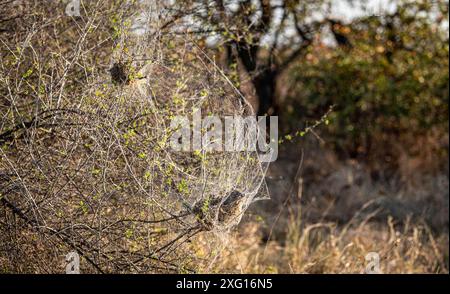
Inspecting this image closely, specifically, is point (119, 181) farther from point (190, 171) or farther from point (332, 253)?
point (332, 253)

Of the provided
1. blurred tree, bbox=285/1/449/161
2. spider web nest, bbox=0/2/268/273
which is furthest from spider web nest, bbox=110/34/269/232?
blurred tree, bbox=285/1/449/161

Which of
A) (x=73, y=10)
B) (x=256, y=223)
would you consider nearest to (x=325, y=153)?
(x=256, y=223)

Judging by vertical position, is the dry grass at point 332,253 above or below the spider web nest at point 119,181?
below

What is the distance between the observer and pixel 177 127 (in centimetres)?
363

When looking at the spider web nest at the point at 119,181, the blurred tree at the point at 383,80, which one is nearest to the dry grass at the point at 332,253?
the spider web nest at the point at 119,181

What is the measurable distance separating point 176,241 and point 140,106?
0.74 m

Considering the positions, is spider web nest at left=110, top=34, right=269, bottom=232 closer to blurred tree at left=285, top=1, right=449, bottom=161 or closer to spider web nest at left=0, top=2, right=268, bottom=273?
spider web nest at left=0, top=2, right=268, bottom=273

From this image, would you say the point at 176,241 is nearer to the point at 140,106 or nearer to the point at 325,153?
the point at 140,106

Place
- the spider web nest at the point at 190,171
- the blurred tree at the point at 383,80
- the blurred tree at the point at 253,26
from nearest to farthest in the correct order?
the spider web nest at the point at 190,171, the blurred tree at the point at 253,26, the blurred tree at the point at 383,80

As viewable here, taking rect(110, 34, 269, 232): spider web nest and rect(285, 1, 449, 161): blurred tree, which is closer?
rect(110, 34, 269, 232): spider web nest

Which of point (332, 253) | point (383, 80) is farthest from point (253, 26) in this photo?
point (383, 80)

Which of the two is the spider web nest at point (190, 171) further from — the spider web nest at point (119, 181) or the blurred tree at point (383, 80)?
the blurred tree at point (383, 80)

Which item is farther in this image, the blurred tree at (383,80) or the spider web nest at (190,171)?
the blurred tree at (383,80)

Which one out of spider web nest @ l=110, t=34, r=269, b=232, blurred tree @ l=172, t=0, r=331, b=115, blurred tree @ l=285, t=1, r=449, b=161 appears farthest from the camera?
blurred tree @ l=285, t=1, r=449, b=161
